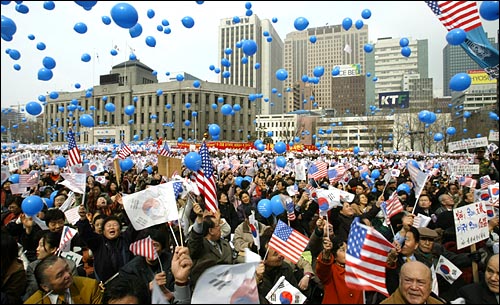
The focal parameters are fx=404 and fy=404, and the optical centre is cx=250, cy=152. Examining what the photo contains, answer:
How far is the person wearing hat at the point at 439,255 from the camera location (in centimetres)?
404

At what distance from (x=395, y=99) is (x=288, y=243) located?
10661 centimetres

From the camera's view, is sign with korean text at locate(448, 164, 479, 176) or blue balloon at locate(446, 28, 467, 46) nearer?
blue balloon at locate(446, 28, 467, 46)

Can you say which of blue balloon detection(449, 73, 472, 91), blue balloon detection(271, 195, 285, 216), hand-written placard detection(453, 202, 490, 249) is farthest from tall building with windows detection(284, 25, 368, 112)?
hand-written placard detection(453, 202, 490, 249)

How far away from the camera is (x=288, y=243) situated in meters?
4.52

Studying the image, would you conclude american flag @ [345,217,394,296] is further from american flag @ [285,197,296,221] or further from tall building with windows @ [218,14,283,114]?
tall building with windows @ [218,14,283,114]

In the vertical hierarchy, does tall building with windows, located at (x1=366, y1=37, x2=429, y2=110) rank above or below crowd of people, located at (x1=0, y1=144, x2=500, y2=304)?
above

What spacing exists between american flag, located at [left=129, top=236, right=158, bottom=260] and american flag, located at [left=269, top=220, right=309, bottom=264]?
123 centimetres

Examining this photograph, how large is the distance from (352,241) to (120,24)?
425 cm

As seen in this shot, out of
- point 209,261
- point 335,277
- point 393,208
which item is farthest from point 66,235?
point 393,208

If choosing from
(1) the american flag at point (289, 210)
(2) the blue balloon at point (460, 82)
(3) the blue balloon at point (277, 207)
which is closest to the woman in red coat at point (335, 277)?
(3) the blue balloon at point (277, 207)

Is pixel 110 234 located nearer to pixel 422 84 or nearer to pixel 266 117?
pixel 266 117

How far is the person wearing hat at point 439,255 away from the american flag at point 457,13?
287 centimetres

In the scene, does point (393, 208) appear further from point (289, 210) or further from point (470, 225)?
point (289, 210)

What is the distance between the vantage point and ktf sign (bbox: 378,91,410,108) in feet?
333
